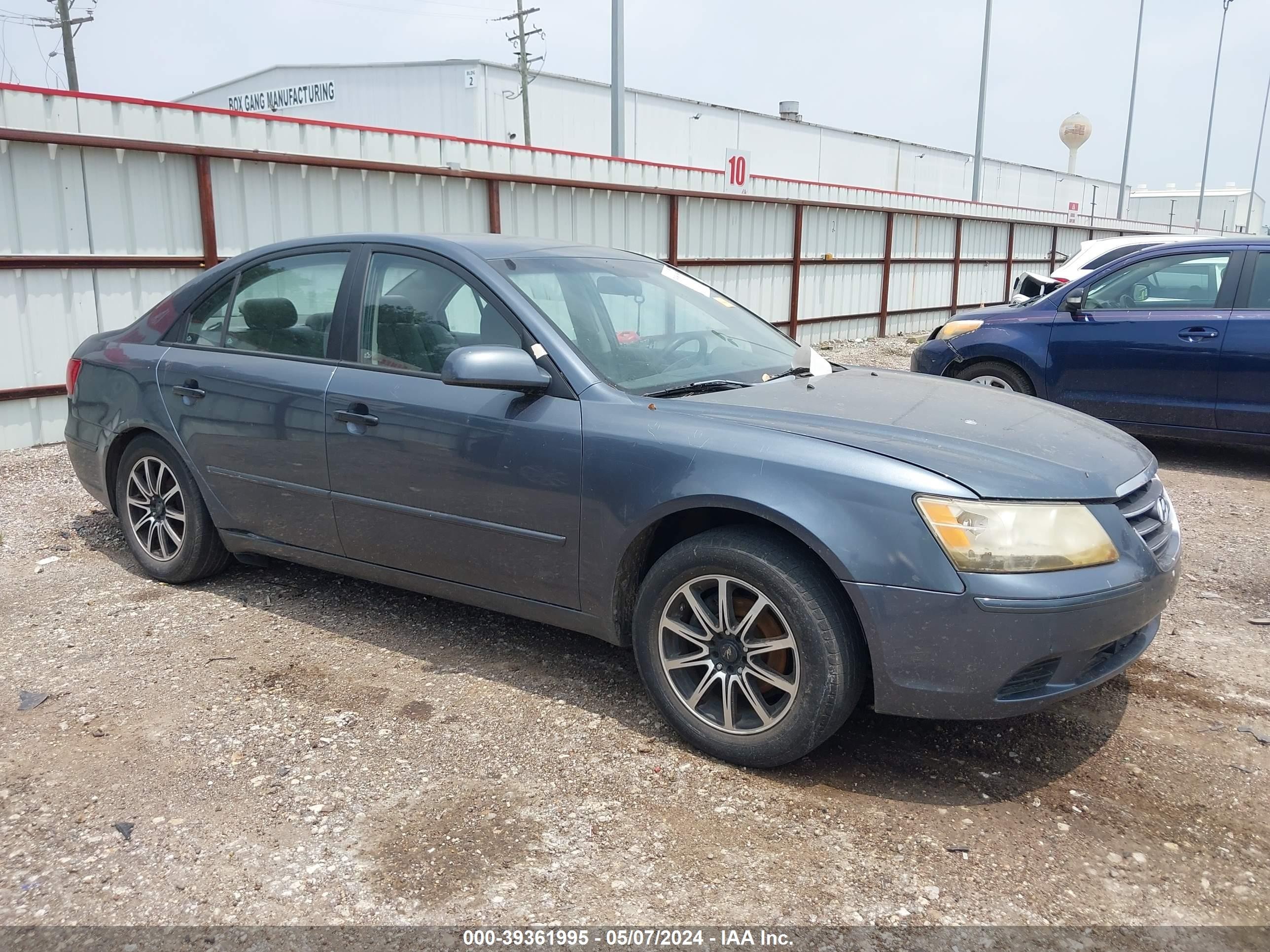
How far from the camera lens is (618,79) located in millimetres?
16141

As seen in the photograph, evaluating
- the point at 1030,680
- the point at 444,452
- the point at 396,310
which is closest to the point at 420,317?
the point at 396,310

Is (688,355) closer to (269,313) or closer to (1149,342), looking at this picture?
(269,313)

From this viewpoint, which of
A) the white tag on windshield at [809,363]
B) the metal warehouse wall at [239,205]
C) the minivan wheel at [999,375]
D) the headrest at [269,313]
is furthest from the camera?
the minivan wheel at [999,375]

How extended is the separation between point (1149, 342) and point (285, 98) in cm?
4100

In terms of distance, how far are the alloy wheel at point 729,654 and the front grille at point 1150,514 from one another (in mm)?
1114

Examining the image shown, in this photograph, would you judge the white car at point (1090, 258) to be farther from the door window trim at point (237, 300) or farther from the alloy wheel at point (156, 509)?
the alloy wheel at point (156, 509)

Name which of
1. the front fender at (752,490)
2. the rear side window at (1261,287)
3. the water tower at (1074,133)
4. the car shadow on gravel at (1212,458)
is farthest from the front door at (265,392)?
the water tower at (1074,133)

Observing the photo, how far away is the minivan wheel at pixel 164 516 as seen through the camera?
4.57m

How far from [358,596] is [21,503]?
9.63 ft

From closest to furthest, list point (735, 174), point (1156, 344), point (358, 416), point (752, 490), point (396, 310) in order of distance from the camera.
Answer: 1. point (752, 490)
2. point (358, 416)
3. point (396, 310)
4. point (1156, 344)
5. point (735, 174)

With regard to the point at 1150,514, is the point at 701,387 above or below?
above

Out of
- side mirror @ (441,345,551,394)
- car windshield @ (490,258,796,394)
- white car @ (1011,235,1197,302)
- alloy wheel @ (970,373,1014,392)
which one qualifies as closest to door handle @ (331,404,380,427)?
side mirror @ (441,345,551,394)

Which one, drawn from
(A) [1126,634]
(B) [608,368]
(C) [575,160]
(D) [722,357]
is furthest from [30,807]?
(C) [575,160]

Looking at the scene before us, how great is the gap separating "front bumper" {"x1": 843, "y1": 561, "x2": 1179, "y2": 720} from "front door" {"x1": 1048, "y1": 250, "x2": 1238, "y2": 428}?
500 centimetres
